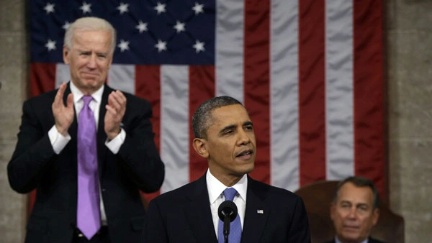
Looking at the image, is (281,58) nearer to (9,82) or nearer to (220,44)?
(220,44)

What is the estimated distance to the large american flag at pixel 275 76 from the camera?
6.91m

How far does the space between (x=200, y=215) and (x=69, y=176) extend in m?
1.13

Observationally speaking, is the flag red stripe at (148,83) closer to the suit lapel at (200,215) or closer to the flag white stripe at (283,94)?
the flag white stripe at (283,94)

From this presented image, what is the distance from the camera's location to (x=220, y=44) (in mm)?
6941

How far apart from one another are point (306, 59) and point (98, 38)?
2.47 metres

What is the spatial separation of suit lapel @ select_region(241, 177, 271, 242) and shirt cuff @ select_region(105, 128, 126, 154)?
946mm

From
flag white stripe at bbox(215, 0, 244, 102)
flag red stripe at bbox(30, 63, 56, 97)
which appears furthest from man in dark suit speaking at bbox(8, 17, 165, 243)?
flag white stripe at bbox(215, 0, 244, 102)

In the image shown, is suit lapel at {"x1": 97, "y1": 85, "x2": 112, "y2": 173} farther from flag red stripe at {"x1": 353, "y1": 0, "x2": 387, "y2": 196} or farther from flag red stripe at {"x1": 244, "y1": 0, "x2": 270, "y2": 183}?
flag red stripe at {"x1": 353, "y1": 0, "x2": 387, "y2": 196}

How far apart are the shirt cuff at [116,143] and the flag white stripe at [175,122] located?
2360 mm

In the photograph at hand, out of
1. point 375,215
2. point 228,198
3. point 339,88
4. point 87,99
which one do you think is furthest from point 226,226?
point 339,88

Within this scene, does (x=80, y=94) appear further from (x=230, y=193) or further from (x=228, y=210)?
(x=228, y=210)

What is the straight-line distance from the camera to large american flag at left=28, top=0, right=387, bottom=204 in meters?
6.91

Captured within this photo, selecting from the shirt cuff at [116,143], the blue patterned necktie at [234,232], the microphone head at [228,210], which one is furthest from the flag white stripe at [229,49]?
the microphone head at [228,210]

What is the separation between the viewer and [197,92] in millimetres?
6930
